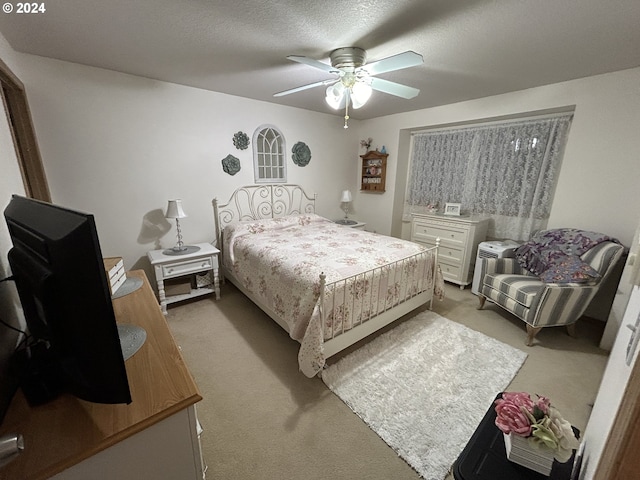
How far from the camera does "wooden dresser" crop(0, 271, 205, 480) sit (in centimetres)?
66

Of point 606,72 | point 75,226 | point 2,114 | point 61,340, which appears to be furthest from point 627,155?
point 2,114

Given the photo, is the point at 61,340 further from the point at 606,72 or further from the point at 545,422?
the point at 606,72

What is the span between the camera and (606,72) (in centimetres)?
237

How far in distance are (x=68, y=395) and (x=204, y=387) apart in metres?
1.21

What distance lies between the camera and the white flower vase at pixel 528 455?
2.90 ft

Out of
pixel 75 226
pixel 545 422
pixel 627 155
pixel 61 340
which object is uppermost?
pixel 627 155

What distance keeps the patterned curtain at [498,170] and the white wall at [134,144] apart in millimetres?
2208

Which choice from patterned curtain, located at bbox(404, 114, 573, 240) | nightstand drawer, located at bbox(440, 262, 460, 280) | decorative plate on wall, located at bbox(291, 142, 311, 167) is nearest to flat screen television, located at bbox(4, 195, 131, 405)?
decorative plate on wall, located at bbox(291, 142, 311, 167)

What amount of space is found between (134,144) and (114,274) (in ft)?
6.26

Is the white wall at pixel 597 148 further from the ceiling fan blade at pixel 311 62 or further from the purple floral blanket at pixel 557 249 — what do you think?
the ceiling fan blade at pixel 311 62

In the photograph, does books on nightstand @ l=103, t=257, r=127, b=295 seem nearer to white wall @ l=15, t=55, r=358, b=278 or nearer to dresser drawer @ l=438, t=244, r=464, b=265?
white wall @ l=15, t=55, r=358, b=278

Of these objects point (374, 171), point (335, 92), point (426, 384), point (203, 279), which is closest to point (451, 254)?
point (374, 171)

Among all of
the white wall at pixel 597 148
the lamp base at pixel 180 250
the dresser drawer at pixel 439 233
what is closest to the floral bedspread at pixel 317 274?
the lamp base at pixel 180 250

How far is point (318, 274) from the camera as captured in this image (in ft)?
6.64
